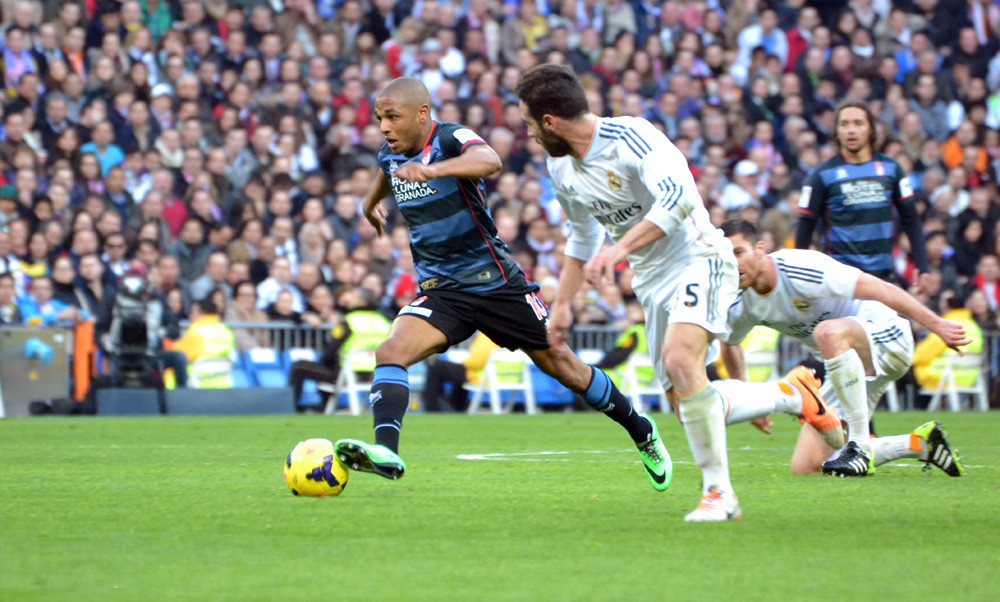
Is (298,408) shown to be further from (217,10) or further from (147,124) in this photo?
(217,10)

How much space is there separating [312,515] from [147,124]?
38.7 feet

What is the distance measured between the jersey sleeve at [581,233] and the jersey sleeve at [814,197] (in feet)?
11.8

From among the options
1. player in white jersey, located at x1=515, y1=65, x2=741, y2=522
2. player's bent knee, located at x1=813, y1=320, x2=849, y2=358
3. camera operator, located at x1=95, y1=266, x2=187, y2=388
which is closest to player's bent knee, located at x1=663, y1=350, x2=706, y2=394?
player in white jersey, located at x1=515, y1=65, x2=741, y2=522

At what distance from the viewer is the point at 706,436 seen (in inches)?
212

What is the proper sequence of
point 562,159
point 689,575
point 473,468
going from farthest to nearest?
point 473,468
point 562,159
point 689,575

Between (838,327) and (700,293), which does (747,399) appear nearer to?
(700,293)

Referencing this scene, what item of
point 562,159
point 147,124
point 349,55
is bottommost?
point 562,159

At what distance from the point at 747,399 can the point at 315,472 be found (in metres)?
2.03

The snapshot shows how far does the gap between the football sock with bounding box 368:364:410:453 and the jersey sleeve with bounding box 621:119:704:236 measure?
1534 mm

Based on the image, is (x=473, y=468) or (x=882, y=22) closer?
(x=473, y=468)

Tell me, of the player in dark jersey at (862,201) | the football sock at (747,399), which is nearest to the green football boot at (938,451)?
the football sock at (747,399)

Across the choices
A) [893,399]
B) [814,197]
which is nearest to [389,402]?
[814,197]

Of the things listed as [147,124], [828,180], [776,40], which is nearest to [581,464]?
[828,180]

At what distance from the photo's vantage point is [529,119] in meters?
5.77
